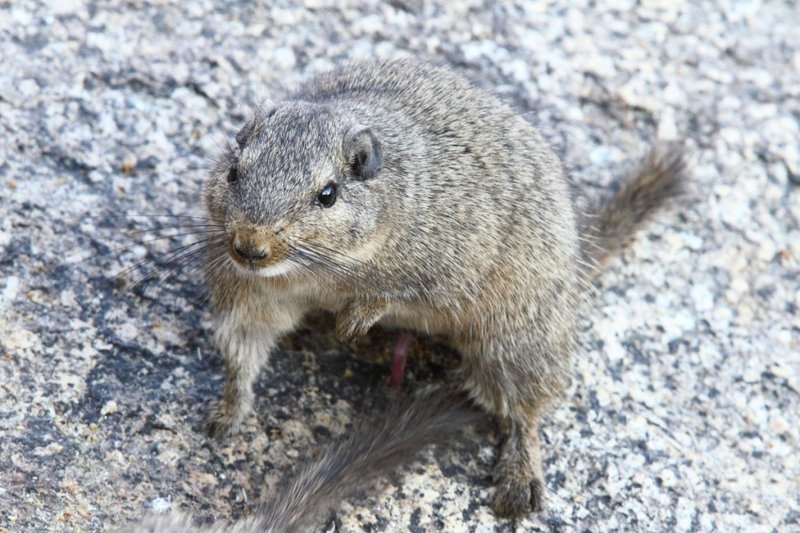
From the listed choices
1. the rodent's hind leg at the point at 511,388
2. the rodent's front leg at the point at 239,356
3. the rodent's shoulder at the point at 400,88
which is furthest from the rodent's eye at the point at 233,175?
the rodent's hind leg at the point at 511,388

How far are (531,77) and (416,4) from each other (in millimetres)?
706

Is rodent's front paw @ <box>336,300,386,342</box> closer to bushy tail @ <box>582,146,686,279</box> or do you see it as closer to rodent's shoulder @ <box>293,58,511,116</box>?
rodent's shoulder @ <box>293,58,511,116</box>

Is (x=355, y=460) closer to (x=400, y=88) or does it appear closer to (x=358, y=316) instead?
(x=358, y=316)

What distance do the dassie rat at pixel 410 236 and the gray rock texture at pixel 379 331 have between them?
212mm

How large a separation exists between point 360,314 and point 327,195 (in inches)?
19.8

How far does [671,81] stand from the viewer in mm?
5234

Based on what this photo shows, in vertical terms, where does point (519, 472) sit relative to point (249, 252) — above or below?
below

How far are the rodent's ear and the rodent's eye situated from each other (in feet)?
1.21

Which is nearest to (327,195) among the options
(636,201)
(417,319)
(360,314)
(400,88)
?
(360,314)

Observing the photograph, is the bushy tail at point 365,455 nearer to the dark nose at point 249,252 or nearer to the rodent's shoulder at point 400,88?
the dark nose at point 249,252

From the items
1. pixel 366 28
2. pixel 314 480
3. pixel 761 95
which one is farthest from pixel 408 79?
pixel 761 95

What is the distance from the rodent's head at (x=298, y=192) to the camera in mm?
3236

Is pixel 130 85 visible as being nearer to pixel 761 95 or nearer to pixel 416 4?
pixel 416 4

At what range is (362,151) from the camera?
3.50 meters
